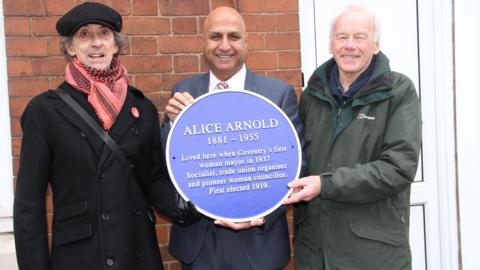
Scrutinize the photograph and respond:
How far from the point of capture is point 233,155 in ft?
7.84

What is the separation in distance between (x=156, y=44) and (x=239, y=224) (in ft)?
5.10

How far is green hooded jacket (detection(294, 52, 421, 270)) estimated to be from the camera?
2.39 meters

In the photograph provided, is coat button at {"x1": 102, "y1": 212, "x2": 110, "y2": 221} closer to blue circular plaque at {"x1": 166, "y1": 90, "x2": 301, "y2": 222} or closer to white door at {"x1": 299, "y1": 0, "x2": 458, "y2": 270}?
blue circular plaque at {"x1": 166, "y1": 90, "x2": 301, "y2": 222}

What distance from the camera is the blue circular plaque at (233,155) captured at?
238cm

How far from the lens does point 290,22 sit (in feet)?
11.6

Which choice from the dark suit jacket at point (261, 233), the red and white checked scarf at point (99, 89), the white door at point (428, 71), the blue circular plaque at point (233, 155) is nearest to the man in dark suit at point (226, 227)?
the dark suit jacket at point (261, 233)

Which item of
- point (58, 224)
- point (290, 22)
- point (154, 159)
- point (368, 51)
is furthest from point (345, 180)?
point (290, 22)

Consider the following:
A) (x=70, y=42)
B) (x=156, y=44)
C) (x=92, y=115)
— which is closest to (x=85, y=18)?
(x=70, y=42)

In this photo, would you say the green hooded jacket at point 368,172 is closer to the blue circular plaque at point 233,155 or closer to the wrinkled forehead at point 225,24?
the blue circular plaque at point 233,155

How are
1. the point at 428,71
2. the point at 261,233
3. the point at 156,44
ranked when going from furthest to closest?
the point at 428,71 < the point at 156,44 < the point at 261,233

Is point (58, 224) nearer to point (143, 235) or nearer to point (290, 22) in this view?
point (143, 235)

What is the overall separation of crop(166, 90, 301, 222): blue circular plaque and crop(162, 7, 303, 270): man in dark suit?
110 millimetres

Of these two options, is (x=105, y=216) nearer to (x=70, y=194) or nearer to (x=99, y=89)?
(x=70, y=194)

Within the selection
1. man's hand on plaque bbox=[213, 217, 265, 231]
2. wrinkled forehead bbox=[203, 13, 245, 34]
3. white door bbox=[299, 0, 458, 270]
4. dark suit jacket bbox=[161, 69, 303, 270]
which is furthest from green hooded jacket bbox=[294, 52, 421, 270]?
white door bbox=[299, 0, 458, 270]
